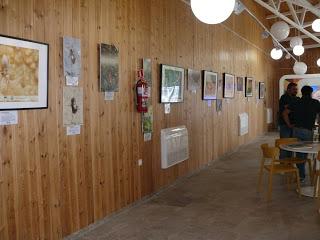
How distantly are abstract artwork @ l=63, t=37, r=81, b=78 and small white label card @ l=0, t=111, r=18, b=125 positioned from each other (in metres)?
0.72

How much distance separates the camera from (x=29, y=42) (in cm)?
298

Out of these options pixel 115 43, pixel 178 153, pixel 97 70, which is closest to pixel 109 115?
pixel 97 70

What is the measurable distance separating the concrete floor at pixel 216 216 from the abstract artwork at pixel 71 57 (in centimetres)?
158

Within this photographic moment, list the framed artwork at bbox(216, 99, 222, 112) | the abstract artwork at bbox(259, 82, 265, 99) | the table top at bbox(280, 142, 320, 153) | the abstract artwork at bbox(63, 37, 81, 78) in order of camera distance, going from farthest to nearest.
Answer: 1. the abstract artwork at bbox(259, 82, 265, 99)
2. the framed artwork at bbox(216, 99, 222, 112)
3. the table top at bbox(280, 142, 320, 153)
4. the abstract artwork at bbox(63, 37, 81, 78)

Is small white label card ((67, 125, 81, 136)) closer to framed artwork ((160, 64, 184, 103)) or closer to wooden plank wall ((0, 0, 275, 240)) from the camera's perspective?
wooden plank wall ((0, 0, 275, 240))

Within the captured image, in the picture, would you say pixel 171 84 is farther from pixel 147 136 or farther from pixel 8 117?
pixel 8 117

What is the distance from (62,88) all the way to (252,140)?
27.4ft

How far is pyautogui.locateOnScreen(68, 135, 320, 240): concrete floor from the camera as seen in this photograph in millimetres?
3686

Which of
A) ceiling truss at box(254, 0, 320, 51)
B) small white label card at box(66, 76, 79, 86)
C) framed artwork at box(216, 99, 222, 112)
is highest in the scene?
ceiling truss at box(254, 0, 320, 51)

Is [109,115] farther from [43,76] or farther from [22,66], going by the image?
[22,66]

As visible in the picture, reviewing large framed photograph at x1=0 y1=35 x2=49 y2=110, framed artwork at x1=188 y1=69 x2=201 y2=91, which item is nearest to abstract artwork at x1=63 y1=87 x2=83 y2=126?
large framed photograph at x1=0 y1=35 x2=49 y2=110

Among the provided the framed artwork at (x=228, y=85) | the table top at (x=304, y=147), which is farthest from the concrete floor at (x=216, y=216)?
the framed artwork at (x=228, y=85)

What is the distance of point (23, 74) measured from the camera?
9.62ft

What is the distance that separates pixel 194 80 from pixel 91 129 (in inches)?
120
